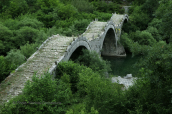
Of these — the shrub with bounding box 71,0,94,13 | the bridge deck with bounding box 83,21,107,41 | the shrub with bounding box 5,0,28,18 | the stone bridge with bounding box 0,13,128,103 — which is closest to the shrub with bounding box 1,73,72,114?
the stone bridge with bounding box 0,13,128,103

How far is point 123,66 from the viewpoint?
3331 cm

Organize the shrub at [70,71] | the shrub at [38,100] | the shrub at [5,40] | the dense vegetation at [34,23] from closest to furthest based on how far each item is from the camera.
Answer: the shrub at [38,100] → the shrub at [70,71] → the dense vegetation at [34,23] → the shrub at [5,40]

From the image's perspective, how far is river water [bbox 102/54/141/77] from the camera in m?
29.8

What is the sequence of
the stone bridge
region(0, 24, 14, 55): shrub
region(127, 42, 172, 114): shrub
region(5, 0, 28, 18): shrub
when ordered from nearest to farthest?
region(127, 42, 172, 114): shrub, the stone bridge, region(0, 24, 14, 55): shrub, region(5, 0, 28, 18): shrub

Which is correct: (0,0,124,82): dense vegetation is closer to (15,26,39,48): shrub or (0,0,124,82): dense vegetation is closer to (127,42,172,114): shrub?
(15,26,39,48): shrub

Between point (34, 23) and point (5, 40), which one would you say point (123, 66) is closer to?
point (34, 23)

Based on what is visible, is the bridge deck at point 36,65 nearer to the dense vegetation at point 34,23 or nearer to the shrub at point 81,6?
the dense vegetation at point 34,23

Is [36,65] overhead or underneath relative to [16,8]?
underneath

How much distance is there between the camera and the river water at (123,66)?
2981cm

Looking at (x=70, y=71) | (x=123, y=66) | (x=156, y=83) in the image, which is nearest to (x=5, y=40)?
(x=70, y=71)

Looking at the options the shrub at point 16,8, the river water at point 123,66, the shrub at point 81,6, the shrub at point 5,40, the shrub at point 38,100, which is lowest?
the river water at point 123,66

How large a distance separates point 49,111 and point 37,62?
6.42m

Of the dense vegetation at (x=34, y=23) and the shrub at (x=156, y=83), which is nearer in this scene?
the shrub at (x=156, y=83)

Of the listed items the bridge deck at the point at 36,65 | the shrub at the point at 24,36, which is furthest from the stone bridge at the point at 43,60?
the shrub at the point at 24,36
